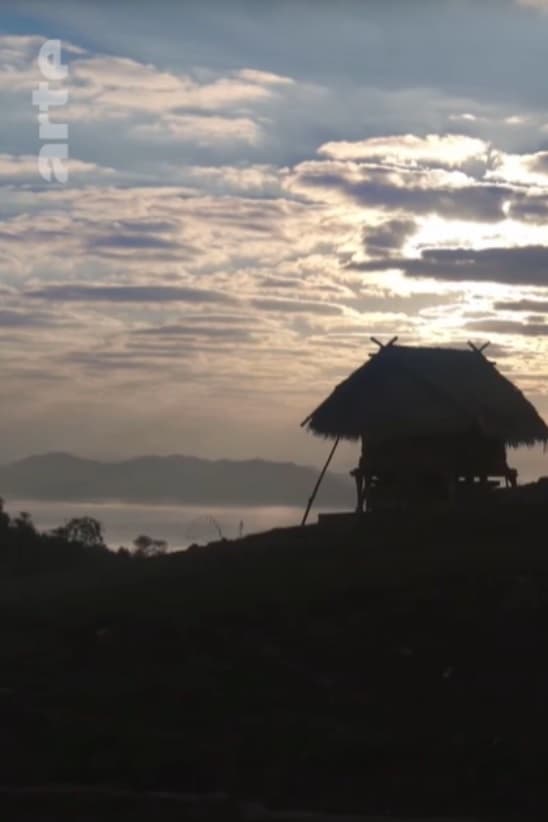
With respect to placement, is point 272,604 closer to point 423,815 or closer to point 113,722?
point 113,722

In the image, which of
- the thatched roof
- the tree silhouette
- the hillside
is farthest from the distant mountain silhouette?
the hillside

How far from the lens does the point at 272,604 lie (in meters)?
15.6

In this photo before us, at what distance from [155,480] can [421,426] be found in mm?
33496

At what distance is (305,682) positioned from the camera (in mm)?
12789

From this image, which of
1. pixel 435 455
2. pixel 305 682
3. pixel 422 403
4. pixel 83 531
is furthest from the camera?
pixel 83 531

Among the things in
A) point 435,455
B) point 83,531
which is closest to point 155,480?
point 83,531

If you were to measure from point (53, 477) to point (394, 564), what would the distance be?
44972 millimetres

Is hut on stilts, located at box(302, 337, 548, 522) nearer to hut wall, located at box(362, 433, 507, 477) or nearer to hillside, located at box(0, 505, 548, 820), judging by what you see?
hut wall, located at box(362, 433, 507, 477)

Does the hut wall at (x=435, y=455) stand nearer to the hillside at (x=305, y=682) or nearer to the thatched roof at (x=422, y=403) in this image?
the thatched roof at (x=422, y=403)

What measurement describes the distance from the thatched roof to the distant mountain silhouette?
25.0m

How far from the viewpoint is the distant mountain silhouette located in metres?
56.2

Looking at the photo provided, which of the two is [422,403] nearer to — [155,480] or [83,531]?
[83,531]

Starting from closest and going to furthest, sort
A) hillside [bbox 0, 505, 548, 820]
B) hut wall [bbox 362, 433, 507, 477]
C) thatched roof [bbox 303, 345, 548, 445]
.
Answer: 1. hillside [bbox 0, 505, 548, 820]
2. thatched roof [bbox 303, 345, 548, 445]
3. hut wall [bbox 362, 433, 507, 477]

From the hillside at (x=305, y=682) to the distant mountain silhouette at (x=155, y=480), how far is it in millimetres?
36410
